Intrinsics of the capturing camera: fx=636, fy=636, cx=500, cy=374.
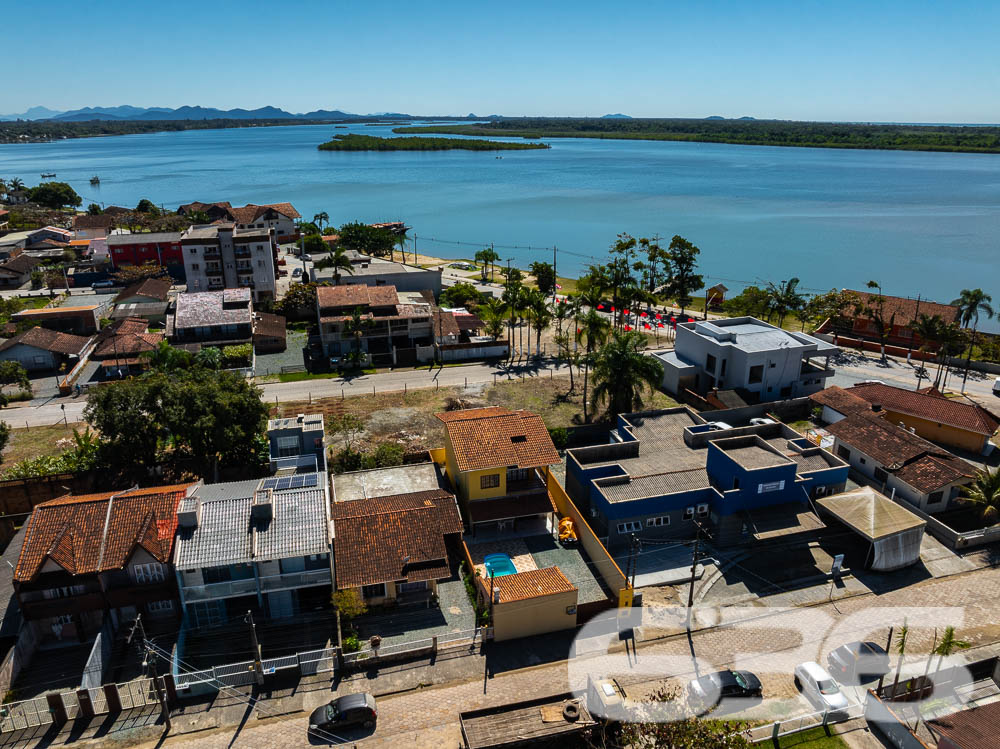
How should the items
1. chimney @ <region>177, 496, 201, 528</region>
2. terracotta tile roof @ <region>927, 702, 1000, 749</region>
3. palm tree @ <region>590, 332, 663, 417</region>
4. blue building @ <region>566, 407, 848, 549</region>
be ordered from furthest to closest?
palm tree @ <region>590, 332, 663, 417</region>, blue building @ <region>566, 407, 848, 549</region>, chimney @ <region>177, 496, 201, 528</region>, terracotta tile roof @ <region>927, 702, 1000, 749</region>

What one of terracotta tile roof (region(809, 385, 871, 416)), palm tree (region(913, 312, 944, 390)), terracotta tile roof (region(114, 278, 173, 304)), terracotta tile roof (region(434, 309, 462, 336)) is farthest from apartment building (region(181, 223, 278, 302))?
palm tree (region(913, 312, 944, 390))

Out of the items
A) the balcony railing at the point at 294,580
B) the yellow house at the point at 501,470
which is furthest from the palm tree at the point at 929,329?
the balcony railing at the point at 294,580

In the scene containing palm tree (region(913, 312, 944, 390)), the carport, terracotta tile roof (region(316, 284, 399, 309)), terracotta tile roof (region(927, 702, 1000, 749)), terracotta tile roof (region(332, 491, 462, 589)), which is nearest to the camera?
terracotta tile roof (region(927, 702, 1000, 749))

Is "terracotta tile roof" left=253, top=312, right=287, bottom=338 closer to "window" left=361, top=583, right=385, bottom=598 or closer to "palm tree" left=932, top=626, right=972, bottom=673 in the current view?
"window" left=361, top=583, right=385, bottom=598

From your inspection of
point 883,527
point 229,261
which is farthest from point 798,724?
point 229,261

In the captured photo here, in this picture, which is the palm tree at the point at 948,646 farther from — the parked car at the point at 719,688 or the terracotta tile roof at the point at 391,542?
the terracotta tile roof at the point at 391,542

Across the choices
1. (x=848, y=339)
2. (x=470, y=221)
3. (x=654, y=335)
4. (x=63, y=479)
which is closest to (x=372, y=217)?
(x=470, y=221)
